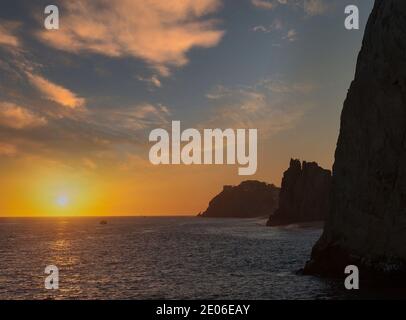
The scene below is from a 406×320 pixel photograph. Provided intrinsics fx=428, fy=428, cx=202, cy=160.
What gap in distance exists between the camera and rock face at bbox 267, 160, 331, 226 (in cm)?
16938

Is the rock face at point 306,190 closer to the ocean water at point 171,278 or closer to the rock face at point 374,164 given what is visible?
the ocean water at point 171,278

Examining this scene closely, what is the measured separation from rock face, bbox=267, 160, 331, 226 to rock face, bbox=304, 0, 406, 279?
124774 millimetres

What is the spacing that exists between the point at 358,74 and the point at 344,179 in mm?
11399

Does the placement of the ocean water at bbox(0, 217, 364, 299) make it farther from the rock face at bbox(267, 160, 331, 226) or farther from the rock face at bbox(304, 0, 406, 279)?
the rock face at bbox(267, 160, 331, 226)

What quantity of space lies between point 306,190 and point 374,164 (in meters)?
131

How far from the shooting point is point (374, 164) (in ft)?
137

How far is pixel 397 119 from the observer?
39.9 m

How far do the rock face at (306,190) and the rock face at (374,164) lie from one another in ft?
409

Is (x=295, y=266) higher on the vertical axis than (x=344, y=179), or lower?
lower

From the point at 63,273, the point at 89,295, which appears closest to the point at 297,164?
the point at 63,273

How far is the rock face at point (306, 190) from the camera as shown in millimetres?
169375

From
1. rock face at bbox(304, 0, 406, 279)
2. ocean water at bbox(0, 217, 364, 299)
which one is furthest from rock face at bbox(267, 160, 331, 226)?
rock face at bbox(304, 0, 406, 279)

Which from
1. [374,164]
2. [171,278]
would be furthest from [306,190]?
[374,164]
